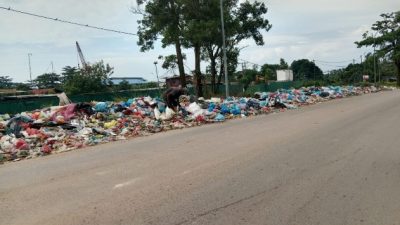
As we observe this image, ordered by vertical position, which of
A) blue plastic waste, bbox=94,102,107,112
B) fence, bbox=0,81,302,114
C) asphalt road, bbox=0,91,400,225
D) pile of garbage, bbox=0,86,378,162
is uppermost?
fence, bbox=0,81,302,114

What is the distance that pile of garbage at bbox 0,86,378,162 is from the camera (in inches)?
506

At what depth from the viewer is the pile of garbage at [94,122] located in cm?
1286

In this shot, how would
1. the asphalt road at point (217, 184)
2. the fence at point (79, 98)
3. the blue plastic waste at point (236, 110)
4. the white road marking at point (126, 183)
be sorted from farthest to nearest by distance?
the fence at point (79, 98) → the blue plastic waste at point (236, 110) → the white road marking at point (126, 183) → the asphalt road at point (217, 184)

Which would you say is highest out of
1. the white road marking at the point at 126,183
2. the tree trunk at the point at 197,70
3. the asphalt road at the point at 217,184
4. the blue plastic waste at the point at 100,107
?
the tree trunk at the point at 197,70

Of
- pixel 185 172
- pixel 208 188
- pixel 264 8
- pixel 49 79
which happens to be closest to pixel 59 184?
pixel 185 172

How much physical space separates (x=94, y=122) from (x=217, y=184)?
450 inches

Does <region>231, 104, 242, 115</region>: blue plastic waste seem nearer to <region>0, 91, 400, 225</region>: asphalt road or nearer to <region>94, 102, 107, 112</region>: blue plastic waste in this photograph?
<region>94, 102, 107, 112</region>: blue plastic waste

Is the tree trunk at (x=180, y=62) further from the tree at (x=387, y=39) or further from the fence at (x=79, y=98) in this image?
the tree at (x=387, y=39)

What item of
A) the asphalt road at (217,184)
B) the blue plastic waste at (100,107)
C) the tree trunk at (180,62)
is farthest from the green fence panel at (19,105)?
the asphalt road at (217,184)

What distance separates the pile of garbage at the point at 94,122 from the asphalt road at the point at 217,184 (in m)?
2.08

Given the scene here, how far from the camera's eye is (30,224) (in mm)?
5098

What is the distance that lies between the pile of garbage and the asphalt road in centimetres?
208

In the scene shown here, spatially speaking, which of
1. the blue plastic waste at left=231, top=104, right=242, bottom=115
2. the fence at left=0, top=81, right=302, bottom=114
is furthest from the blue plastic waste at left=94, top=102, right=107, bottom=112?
the fence at left=0, top=81, right=302, bottom=114

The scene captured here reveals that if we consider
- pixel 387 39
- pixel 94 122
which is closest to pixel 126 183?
pixel 94 122
